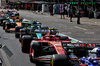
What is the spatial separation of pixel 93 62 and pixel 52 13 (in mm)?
41414

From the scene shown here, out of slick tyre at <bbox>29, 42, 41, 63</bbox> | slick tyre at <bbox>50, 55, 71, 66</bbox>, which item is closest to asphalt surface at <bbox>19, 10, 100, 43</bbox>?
slick tyre at <bbox>29, 42, 41, 63</bbox>

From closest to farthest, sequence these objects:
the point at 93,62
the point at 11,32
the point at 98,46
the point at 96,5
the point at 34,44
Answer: the point at 93,62, the point at 98,46, the point at 34,44, the point at 11,32, the point at 96,5

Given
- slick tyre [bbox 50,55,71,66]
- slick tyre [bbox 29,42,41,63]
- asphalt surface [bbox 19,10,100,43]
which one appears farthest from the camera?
asphalt surface [bbox 19,10,100,43]

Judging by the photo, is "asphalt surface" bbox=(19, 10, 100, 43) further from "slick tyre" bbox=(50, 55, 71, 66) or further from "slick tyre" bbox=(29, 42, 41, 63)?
"slick tyre" bbox=(50, 55, 71, 66)

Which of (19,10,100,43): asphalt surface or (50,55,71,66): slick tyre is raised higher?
(50,55,71,66): slick tyre

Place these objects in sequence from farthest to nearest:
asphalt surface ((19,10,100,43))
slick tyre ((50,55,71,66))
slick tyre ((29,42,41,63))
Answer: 1. asphalt surface ((19,10,100,43))
2. slick tyre ((29,42,41,63))
3. slick tyre ((50,55,71,66))

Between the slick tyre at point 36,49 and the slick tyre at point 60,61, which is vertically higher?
the slick tyre at point 60,61

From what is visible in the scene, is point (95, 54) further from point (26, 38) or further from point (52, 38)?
point (26, 38)

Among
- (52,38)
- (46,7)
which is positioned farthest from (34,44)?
(46,7)

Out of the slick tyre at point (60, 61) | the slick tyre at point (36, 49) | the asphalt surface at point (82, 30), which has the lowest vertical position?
the asphalt surface at point (82, 30)

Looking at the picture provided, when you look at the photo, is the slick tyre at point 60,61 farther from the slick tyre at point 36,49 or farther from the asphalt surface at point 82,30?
the asphalt surface at point 82,30

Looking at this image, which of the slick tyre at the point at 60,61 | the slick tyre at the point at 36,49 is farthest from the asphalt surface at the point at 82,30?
the slick tyre at the point at 60,61

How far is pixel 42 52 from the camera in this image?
1085 cm

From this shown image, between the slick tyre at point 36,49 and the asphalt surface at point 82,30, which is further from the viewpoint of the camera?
the asphalt surface at point 82,30
